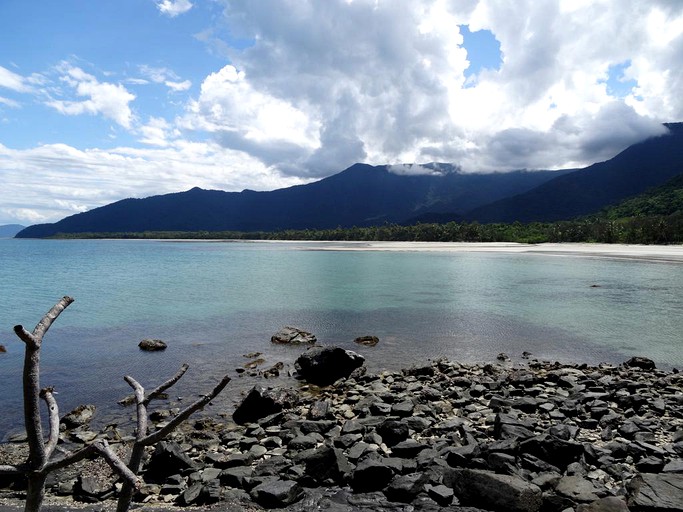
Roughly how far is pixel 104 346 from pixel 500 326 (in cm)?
2681

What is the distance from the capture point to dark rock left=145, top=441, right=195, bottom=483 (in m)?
11.4

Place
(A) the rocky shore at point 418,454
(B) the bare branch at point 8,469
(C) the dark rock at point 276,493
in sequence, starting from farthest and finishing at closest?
(C) the dark rock at point 276,493 → (A) the rocky shore at point 418,454 → (B) the bare branch at point 8,469

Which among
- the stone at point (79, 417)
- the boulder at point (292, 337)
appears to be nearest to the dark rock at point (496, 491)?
the stone at point (79, 417)

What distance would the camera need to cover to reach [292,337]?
93.0 feet

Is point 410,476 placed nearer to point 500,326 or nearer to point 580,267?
point 500,326

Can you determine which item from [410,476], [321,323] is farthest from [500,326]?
[410,476]

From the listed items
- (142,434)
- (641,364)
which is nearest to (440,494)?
(142,434)

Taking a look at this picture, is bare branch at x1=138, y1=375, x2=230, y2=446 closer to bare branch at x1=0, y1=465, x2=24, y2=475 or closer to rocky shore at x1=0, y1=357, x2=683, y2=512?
bare branch at x1=0, y1=465, x2=24, y2=475

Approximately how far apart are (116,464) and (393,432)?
11.2m

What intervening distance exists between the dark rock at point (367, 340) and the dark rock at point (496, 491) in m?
17.2

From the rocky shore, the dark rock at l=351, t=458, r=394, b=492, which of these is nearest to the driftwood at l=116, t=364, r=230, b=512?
the rocky shore

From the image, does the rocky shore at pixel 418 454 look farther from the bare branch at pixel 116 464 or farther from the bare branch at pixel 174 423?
the bare branch at pixel 116 464

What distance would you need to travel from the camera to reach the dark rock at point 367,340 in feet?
89.7

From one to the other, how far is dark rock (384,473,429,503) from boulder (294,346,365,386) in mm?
10145
